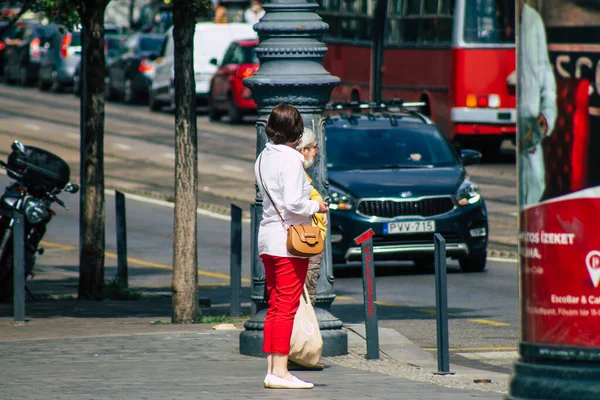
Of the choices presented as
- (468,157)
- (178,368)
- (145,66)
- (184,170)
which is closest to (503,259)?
(468,157)

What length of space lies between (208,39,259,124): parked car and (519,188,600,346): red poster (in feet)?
Answer: 93.5

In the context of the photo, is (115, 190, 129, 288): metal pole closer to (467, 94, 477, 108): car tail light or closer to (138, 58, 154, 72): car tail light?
(467, 94, 477, 108): car tail light

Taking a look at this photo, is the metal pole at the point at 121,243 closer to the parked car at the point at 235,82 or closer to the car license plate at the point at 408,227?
the car license plate at the point at 408,227

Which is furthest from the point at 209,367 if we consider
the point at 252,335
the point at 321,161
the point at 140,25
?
the point at 140,25

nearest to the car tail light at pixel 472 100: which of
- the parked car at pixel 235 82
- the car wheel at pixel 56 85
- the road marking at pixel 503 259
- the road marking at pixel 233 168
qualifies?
the road marking at pixel 233 168

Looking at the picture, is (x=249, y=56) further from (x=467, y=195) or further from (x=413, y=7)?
(x=467, y=195)

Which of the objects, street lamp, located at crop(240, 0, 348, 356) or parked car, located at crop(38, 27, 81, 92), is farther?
parked car, located at crop(38, 27, 81, 92)

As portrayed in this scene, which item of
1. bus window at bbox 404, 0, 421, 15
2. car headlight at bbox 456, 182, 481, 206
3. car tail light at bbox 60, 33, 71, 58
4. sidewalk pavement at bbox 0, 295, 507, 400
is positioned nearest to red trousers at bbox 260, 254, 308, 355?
sidewalk pavement at bbox 0, 295, 507, 400

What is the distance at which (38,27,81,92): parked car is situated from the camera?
45278mm

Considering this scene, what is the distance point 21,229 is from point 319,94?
341cm

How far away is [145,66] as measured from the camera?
4016cm

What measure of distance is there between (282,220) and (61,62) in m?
38.1

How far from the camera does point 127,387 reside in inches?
320

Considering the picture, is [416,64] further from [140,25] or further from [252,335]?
[140,25]
